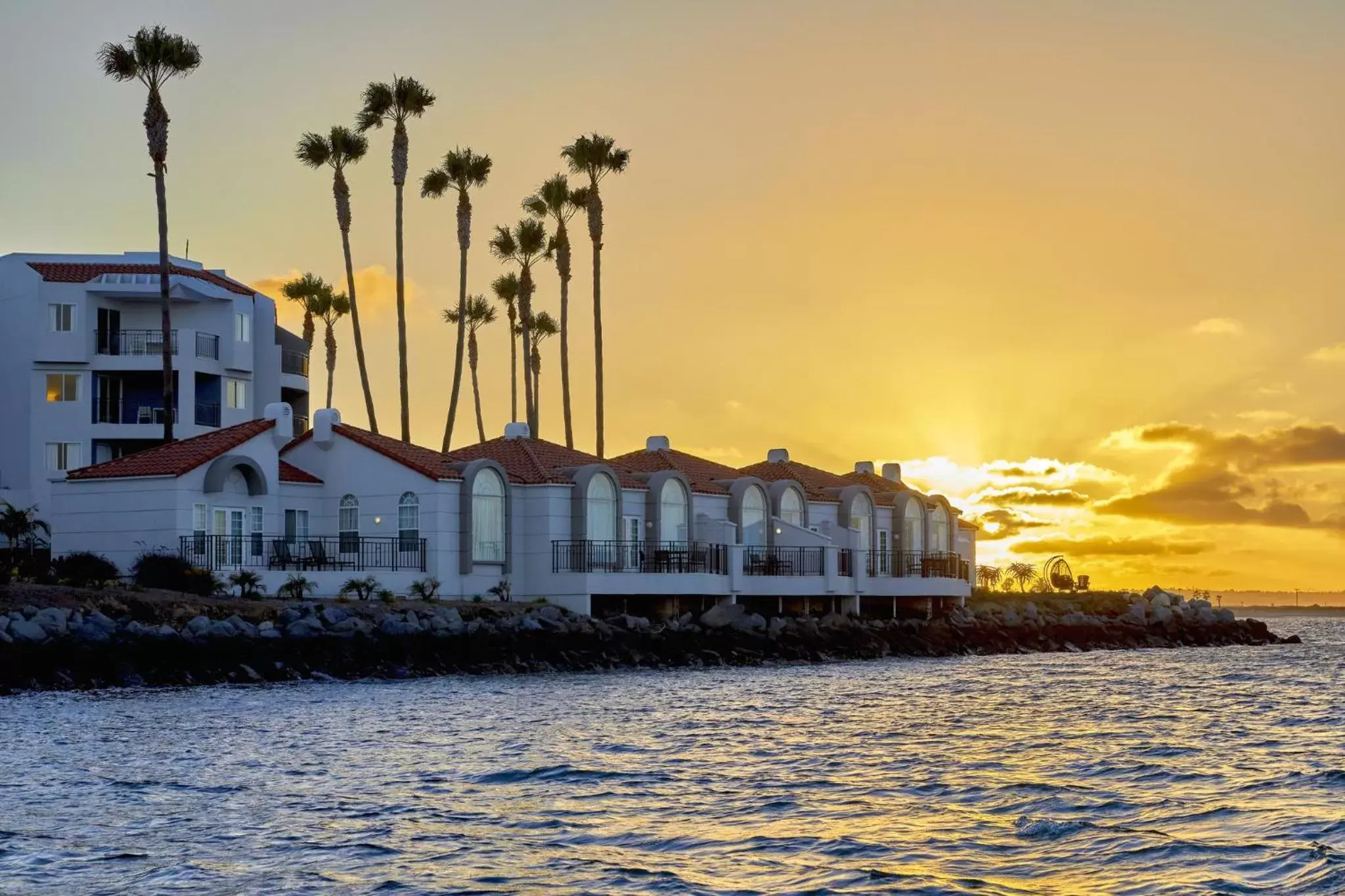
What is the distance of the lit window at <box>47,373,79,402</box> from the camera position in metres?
69.5

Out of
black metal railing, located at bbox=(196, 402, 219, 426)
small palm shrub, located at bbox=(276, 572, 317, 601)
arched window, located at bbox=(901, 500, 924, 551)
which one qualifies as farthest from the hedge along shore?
black metal railing, located at bbox=(196, 402, 219, 426)

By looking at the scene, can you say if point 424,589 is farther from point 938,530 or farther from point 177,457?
point 938,530

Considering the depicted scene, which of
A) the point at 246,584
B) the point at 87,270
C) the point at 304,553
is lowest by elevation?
the point at 246,584

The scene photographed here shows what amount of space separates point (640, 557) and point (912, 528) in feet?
62.2

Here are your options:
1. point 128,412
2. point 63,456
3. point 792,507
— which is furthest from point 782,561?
point 63,456

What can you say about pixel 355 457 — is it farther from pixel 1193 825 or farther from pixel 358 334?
pixel 1193 825

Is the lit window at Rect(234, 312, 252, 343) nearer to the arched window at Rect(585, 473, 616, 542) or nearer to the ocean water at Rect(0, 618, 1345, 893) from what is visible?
the arched window at Rect(585, 473, 616, 542)

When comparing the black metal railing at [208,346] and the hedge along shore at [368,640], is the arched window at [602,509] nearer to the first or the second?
the hedge along shore at [368,640]

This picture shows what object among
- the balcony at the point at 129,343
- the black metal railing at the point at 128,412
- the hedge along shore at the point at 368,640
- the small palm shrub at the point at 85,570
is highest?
the balcony at the point at 129,343

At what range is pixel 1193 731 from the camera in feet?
102

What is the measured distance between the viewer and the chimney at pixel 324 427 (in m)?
55.2

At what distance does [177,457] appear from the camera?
168 feet

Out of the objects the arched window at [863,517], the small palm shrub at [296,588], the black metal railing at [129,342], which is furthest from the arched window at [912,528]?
the black metal railing at [129,342]

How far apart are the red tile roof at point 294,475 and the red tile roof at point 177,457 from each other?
1.68m
